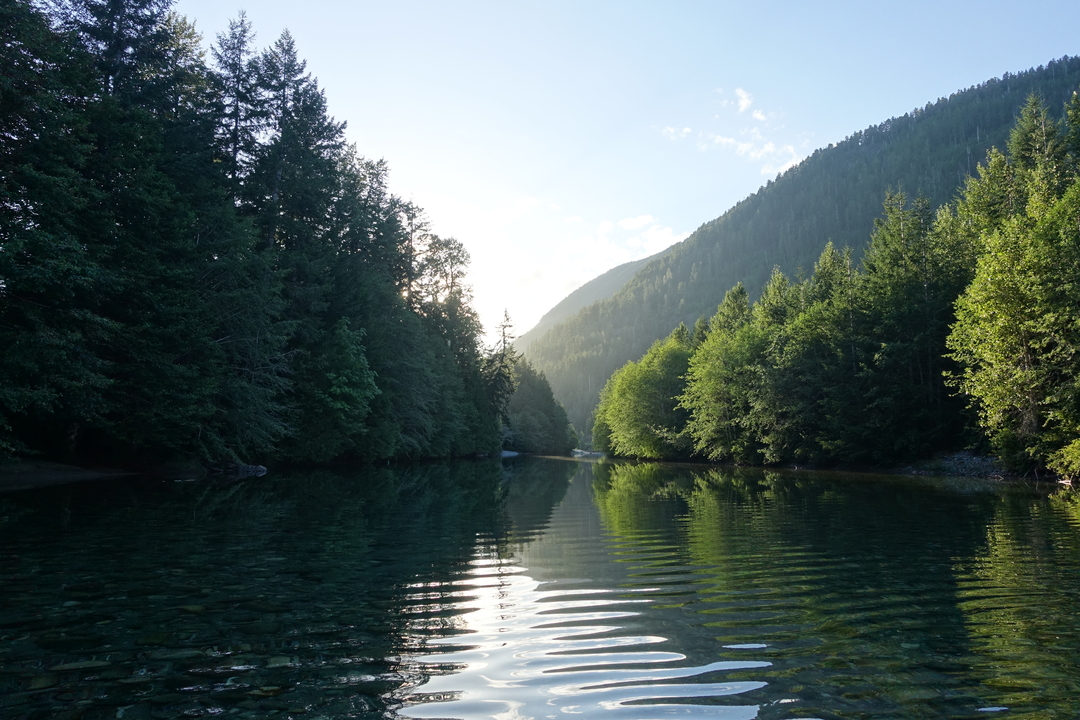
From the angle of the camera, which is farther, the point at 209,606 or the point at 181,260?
the point at 181,260

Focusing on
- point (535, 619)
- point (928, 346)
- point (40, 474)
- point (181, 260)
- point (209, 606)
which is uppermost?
point (181, 260)

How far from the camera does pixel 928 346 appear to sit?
37062 millimetres

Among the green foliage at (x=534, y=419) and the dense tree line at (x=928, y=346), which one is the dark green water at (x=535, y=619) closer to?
the dense tree line at (x=928, y=346)

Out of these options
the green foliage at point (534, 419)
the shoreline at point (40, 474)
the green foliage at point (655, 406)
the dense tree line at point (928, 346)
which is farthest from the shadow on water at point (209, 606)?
the green foliage at point (534, 419)

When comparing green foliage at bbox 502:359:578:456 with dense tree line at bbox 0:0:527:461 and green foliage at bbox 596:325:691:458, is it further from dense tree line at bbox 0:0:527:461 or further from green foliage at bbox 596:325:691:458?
dense tree line at bbox 0:0:527:461

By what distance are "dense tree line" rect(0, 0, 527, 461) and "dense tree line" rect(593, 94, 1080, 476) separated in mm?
24148

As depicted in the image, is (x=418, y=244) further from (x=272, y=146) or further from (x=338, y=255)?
(x=272, y=146)

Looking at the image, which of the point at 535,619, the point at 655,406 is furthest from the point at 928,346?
the point at 535,619

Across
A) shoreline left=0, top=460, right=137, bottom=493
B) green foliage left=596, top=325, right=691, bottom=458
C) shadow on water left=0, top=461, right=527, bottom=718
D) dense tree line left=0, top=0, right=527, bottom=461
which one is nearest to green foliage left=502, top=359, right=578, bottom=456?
green foliage left=596, top=325, right=691, bottom=458

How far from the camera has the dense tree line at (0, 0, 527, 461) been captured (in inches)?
737

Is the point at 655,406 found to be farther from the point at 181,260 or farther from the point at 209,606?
the point at 209,606

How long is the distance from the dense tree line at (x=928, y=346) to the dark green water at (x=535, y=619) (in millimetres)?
15679

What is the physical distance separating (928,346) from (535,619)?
38.2 metres

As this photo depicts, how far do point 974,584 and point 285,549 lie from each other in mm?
9097
